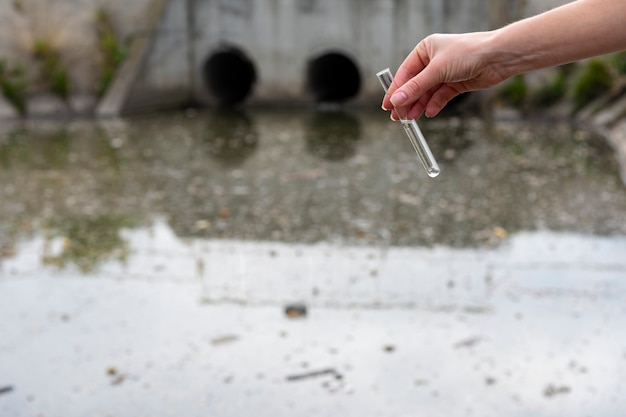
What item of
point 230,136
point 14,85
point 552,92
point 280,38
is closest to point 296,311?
point 230,136

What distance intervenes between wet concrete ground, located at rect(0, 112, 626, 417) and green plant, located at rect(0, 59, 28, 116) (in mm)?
6224

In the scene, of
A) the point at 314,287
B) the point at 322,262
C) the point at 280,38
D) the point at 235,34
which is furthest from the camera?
the point at 235,34

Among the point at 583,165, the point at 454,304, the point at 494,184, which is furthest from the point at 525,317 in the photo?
the point at 583,165

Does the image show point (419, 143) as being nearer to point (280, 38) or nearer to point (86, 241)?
point (86, 241)

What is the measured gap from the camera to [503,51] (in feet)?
6.92

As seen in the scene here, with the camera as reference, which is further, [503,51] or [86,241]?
[86,241]

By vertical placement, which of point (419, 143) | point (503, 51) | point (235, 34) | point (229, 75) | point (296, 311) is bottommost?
point (296, 311)

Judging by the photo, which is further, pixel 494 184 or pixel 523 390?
pixel 494 184

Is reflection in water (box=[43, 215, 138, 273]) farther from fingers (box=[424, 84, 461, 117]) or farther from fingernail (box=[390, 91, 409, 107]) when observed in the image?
fingernail (box=[390, 91, 409, 107])

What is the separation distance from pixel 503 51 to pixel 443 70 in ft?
0.57

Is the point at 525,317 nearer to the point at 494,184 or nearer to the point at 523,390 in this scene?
the point at 523,390

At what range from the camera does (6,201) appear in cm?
845

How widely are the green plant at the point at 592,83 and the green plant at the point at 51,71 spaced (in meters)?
10.2

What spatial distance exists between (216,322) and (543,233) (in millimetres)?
3280
